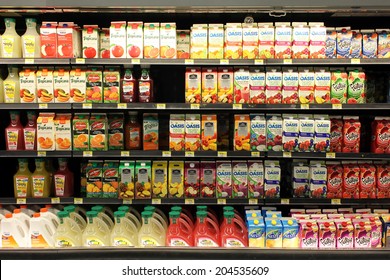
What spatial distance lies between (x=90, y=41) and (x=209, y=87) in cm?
111

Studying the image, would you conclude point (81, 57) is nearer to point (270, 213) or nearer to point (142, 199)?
point (142, 199)

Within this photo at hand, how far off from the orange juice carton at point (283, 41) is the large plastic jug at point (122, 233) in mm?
1853

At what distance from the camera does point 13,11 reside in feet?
11.4

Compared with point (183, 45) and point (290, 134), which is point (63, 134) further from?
point (290, 134)

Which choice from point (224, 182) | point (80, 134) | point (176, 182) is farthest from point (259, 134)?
point (80, 134)

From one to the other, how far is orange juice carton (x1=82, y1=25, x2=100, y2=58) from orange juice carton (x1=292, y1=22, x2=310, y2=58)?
1.70 m

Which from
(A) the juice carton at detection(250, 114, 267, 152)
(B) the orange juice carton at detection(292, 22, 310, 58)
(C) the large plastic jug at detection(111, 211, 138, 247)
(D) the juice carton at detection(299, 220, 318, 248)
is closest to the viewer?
(D) the juice carton at detection(299, 220, 318, 248)

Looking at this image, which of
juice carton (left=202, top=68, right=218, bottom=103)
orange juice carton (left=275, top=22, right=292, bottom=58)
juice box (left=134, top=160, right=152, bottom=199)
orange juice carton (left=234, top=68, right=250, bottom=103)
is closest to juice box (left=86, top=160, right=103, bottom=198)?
juice box (left=134, top=160, right=152, bottom=199)

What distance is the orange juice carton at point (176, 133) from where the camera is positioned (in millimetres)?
3674

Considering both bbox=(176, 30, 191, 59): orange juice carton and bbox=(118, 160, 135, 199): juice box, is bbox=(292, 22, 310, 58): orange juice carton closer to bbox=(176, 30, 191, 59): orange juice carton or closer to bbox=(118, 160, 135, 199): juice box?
bbox=(176, 30, 191, 59): orange juice carton

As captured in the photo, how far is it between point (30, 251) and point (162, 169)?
5.11ft

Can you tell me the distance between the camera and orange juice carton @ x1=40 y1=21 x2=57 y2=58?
3.59 meters

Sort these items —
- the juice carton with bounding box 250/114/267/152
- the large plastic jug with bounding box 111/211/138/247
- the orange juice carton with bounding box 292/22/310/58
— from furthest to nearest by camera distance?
the juice carton with bounding box 250/114/267/152 → the orange juice carton with bounding box 292/22/310/58 → the large plastic jug with bounding box 111/211/138/247

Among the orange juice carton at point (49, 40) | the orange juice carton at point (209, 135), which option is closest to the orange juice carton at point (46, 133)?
the orange juice carton at point (49, 40)
